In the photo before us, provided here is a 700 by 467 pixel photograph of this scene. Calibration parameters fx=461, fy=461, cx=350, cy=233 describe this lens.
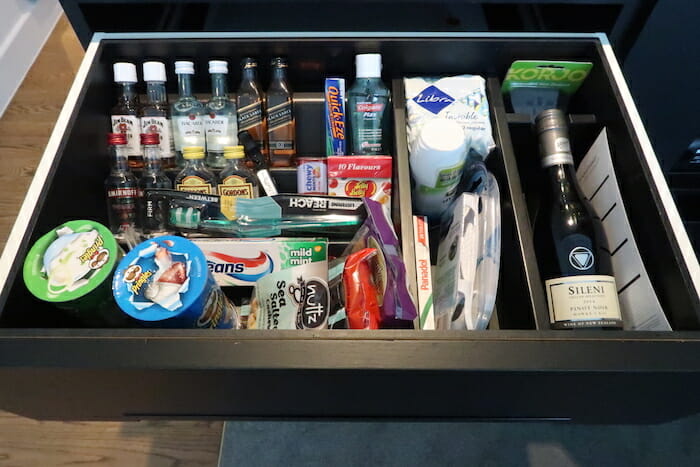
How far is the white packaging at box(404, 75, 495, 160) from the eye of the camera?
742mm

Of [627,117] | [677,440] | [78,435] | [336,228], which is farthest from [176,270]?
[677,440]

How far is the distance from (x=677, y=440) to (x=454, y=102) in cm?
94

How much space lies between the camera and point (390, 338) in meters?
0.48

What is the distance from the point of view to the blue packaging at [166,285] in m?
0.51

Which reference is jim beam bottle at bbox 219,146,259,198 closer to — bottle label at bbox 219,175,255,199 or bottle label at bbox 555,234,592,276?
bottle label at bbox 219,175,255,199

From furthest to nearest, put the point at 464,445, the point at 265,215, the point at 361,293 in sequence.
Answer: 1. the point at 464,445
2. the point at 265,215
3. the point at 361,293

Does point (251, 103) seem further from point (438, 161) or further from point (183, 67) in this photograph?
point (438, 161)

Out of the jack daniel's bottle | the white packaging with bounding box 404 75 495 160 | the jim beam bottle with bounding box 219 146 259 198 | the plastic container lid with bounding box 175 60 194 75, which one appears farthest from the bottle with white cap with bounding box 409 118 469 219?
the plastic container lid with bounding box 175 60 194 75

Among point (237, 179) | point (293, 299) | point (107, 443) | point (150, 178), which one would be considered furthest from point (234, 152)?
point (107, 443)

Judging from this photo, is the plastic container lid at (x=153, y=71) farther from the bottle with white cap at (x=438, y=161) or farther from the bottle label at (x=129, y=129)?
the bottle with white cap at (x=438, y=161)

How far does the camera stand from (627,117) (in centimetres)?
67

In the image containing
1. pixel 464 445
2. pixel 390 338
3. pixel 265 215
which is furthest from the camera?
pixel 464 445

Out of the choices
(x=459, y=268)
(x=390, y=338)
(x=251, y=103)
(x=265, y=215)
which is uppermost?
(x=251, y=103)

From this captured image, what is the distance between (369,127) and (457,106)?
148 millimetres
